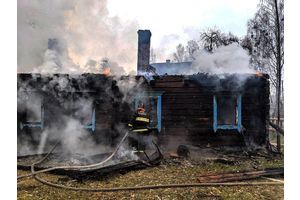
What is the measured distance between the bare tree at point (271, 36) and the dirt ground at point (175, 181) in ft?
6.72

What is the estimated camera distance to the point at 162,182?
688 centimetres


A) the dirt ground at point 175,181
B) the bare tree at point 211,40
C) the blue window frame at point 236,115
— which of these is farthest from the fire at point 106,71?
the bare tree at point 211,40

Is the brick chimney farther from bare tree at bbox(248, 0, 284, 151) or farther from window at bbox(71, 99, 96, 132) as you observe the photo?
bare tree at bbox(248, 0, 284, 151)

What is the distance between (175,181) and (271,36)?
4853 mm

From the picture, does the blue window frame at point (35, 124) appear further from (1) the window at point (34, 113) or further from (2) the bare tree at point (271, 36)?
(2) the bare tree at point (271, 36)

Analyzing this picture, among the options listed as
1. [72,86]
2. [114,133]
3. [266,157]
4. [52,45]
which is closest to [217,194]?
[266,157]

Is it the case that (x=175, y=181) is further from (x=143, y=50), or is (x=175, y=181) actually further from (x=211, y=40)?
(x=211, y=40)

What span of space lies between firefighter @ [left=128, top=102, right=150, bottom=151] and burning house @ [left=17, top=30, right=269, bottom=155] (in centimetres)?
77

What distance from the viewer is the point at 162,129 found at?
10.4 metres

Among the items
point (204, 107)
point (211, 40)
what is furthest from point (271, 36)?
point (211, 40)

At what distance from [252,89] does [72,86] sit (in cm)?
577

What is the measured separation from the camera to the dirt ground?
19.7 feet

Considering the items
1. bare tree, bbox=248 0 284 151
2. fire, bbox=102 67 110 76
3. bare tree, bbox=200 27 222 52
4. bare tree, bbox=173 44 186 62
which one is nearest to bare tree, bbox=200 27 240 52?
bare tree, bbox=200 27 222 52

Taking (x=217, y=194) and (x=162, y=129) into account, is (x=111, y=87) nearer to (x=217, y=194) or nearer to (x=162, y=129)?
(x=162, y=129)
